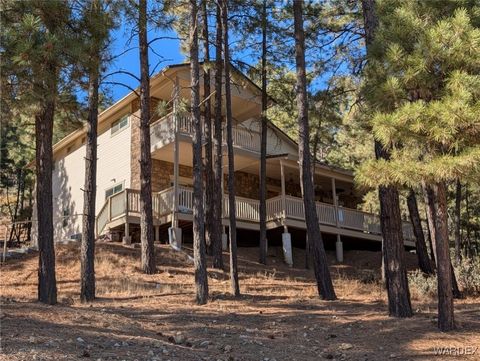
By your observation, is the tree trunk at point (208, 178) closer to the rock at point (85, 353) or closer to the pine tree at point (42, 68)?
the pine tree at point (42, 68)

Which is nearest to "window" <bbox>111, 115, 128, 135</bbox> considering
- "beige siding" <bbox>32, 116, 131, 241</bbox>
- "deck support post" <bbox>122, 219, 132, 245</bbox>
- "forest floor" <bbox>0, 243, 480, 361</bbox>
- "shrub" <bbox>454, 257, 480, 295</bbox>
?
"beige siding" <bbox>32, 116, 131, 241</bbox>

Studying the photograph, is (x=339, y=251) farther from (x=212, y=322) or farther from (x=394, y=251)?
(x=212, y=322)

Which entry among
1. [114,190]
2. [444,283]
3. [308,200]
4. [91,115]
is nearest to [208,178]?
[114,190]

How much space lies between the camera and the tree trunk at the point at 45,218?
10.1 metres

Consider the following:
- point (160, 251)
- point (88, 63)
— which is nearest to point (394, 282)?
point (88, 63)

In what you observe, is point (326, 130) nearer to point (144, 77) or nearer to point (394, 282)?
point (144, 77)

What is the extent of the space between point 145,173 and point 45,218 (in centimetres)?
643

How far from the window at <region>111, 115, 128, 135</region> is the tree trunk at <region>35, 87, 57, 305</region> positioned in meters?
12.5

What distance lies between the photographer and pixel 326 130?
21.5 metres

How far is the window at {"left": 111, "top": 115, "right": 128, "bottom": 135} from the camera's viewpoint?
22895mm

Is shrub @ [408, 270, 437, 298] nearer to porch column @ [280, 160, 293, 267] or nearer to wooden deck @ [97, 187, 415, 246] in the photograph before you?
porch column @ [280, 160, 293, 267]

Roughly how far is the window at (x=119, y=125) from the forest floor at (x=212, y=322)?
8546 mm

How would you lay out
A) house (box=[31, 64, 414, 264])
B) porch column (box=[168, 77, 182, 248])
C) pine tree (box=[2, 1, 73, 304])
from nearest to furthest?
pine tree (box=[2, 1, 73, 304]) < porch column (box=[168, 77, 182, 248]) < house (box=[31, 64, 414, 264])

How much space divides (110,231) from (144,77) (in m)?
6.63
